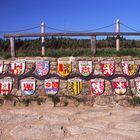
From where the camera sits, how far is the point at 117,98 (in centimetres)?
813

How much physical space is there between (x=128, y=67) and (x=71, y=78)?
64.9 inches

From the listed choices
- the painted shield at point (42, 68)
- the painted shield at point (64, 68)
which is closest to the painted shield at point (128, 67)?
the painted shield at point (64, 68)

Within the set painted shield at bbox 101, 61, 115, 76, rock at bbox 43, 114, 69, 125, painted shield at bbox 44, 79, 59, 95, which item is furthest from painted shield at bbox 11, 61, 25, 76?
painted shield at bbox 101, 61, 115, 76

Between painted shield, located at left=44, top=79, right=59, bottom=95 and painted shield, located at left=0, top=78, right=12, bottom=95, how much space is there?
992 mm

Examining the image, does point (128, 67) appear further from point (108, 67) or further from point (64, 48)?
point (64, 48)

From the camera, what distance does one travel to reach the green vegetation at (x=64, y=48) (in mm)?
8633

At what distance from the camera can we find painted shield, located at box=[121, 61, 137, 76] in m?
8.28

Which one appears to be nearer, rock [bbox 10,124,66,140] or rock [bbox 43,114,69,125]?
rock [bbox 10,124,66,140]

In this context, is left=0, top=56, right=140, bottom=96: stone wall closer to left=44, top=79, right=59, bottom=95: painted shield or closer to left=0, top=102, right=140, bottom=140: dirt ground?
left=44, top=79, right=59, bottom=95: painted shield

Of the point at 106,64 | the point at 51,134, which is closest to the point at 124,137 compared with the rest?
the point at 51,134

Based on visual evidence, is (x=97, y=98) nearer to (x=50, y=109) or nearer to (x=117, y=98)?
(x=117, y=98)

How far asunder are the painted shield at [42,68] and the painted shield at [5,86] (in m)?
0.81

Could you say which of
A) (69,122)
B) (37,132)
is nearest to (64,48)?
(69,122)

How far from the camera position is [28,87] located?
8.08 metres
